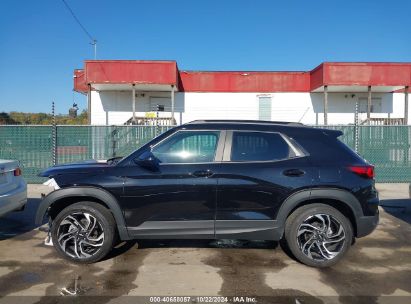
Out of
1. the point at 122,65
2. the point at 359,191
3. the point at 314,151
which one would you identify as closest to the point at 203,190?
the point at 314,151

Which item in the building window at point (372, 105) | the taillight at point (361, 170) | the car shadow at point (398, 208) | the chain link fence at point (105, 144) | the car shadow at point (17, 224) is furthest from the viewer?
the building window at point (372, 105)

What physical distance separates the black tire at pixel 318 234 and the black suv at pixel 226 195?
1cm

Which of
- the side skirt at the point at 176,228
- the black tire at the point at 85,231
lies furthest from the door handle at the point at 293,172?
the black tire at the point at 85,231

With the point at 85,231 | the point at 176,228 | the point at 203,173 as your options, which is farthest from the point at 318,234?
the point at 85,231

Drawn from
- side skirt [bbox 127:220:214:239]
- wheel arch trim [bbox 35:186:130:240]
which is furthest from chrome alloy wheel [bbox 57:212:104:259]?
side skirt [bbox 127:220:214:239]

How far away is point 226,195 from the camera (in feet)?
14.2

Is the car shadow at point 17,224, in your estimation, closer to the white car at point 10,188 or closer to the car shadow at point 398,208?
the white car at point 10,188

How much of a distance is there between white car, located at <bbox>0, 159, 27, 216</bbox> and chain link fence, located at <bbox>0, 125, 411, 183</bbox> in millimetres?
4784

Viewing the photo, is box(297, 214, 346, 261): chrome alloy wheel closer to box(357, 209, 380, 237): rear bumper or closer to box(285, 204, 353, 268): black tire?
box(285, 204, 353, 268): black tire

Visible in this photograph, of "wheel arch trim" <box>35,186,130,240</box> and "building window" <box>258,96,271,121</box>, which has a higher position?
"building window" <box>258,96,271,121</box>

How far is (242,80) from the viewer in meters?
21.5

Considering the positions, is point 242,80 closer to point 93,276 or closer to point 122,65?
point 122,65

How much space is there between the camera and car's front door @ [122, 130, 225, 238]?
4.34 meters

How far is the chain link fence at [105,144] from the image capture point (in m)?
10.5
